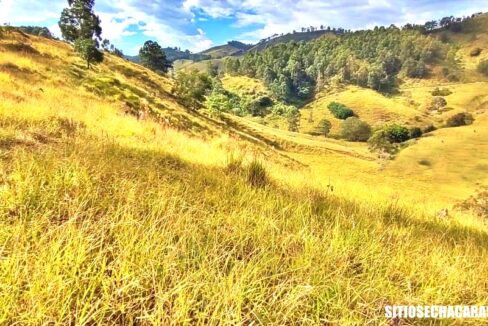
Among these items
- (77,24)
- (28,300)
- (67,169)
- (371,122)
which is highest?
(77,24)

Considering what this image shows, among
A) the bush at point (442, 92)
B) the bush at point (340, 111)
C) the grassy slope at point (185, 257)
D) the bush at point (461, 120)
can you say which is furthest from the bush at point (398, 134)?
the grassy slope at point (185, 257)

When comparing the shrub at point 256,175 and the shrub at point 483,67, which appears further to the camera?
the shrub at point 483,67

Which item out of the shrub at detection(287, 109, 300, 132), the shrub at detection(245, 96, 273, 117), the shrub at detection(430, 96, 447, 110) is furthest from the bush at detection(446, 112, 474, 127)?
the shrub at detection(245, 96, 273, 117)

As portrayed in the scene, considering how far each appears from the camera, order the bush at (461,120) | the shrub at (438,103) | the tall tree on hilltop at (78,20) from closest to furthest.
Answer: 1. the tall tree on hilltop at (78,20)
2. the bush at (461,120)
3. the shrub at (438,103)

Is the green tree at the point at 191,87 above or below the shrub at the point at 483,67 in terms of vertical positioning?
below

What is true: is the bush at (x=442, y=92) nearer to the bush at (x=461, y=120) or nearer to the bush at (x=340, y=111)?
the bush at (x=340, y=111)

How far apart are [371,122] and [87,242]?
140 metres

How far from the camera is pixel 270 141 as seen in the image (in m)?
63.2

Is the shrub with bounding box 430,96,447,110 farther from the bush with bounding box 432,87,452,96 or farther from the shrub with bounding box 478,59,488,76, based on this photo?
the shrub with bounding box 478,59,488,76

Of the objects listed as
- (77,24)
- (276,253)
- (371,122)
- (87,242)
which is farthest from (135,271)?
(371,122)

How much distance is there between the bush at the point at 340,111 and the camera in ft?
457

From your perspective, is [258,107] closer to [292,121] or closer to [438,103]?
[292,121]

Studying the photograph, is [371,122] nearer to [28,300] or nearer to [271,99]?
[271,99]

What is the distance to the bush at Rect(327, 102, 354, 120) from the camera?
13938 centimetres
